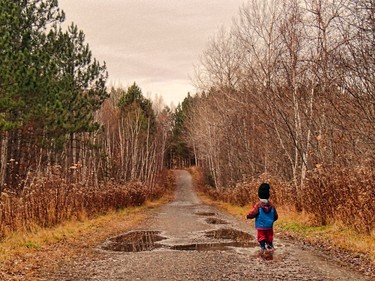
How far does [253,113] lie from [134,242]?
1395 cm

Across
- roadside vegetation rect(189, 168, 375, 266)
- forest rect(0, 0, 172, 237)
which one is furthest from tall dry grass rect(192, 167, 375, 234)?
forest rect(0, 0, 172, 237)

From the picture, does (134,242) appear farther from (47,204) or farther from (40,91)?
(40,91)

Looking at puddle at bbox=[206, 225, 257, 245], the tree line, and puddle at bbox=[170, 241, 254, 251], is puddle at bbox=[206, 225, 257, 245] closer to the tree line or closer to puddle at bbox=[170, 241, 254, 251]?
puddle at bbox=[170, 241, 254, 251]

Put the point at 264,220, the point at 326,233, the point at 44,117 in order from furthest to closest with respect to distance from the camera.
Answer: the point at 44,117 < the point at 326,233 < the point at 264,220

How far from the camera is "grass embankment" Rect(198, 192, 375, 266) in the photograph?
916 cm

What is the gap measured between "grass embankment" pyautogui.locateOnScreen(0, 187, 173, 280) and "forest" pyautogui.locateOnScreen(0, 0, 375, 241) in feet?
2.51

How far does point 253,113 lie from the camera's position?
79.6ft

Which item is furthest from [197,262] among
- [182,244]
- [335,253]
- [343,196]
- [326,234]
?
[343,196]

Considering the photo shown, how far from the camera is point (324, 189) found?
43.1 feet

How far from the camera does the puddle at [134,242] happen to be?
36.2ft

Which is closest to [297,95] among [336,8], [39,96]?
[336,8]

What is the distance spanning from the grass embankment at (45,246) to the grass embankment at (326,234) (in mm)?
5917

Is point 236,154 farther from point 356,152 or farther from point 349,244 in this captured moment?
point 349,244

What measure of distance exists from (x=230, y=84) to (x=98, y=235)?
74.8 ft
